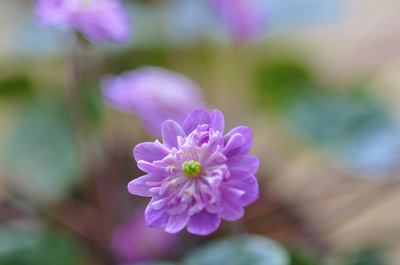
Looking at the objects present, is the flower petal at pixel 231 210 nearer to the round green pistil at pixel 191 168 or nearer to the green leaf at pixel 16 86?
the round green pistil at pixel 191 168

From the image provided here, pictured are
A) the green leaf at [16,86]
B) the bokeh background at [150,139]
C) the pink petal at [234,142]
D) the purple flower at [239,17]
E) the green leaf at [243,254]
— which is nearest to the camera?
the pink petal at [234,142]

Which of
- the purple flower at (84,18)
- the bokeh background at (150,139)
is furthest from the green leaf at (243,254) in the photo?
the purple flower at (84,18)

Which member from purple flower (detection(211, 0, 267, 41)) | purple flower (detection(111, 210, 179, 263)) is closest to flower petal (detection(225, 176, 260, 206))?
purple flower (detection(111, 210, 179, 263))

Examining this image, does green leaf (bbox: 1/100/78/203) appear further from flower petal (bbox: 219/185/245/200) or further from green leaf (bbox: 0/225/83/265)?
flower petal (bbox: 219/185/245/200)

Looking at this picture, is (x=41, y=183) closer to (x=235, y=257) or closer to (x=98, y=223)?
(x=98, y=223)

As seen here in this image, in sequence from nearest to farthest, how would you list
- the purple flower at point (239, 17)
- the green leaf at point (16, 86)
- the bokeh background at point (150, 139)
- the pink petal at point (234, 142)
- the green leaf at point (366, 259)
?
the pink petal at point (234, 142)
the green leaf at point (366, 259)
the bokeh background at point (150, 139)
the purple flower at point (239, 17)
the green leaf at point (16, 86)

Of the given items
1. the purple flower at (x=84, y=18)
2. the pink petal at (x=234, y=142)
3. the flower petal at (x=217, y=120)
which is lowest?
the pink petal at (x=234, y=142)
